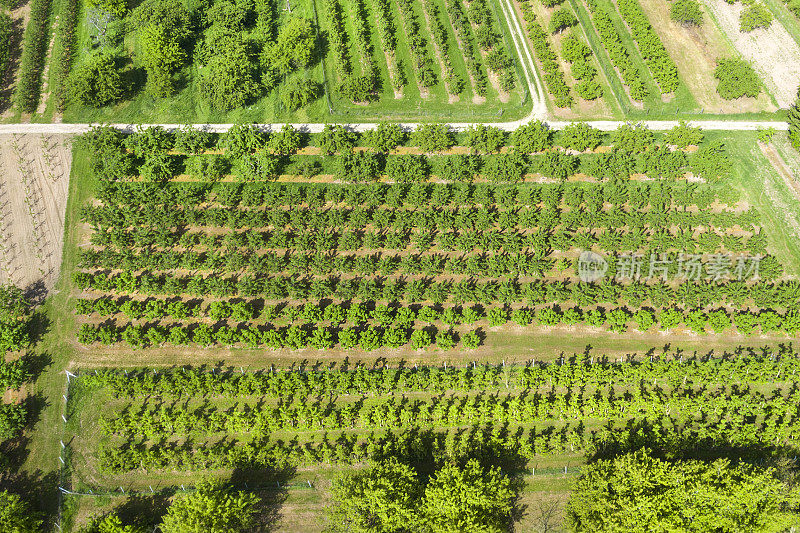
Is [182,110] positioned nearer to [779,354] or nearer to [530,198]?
[530,198]

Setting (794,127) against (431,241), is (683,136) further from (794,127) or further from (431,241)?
(431,241)

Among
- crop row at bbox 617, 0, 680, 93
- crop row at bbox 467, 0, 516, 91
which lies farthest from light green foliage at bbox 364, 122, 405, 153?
crop row at bbox 617, 0, 680, 93

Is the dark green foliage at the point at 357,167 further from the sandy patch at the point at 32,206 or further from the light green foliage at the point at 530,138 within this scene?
the sandy patch at the point at 32,206

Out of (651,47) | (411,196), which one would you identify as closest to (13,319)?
(411,196)

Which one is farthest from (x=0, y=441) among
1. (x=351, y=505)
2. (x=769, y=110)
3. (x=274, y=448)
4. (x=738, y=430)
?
(x=769, y=110)

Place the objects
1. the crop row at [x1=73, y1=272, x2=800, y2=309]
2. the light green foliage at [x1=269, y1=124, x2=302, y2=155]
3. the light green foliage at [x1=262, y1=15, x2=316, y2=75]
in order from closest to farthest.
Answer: the crop row at [x1=73, y1=272, x2=800, y2=309], the light green foliage at [x1=269, y1=124, x2=302, y2=155], the light green foliage at [x1=262, y1=15, x2=316, y2=75]

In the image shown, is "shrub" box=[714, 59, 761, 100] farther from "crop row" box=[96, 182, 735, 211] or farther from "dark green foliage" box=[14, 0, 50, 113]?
"dark green foliage" box=[14, 0, 50, 113]
